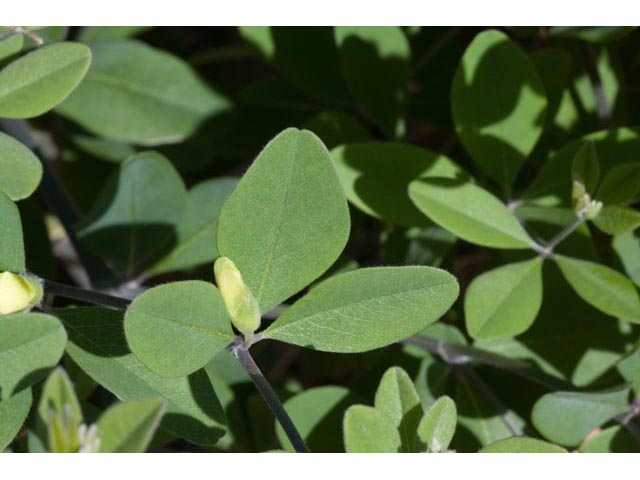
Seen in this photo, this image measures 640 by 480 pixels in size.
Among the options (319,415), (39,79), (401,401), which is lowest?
(319,415)

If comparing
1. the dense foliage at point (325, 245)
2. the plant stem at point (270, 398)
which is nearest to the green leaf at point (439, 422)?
the dense foliage at point (325, 245)

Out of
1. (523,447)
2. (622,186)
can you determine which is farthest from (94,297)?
(622,186)

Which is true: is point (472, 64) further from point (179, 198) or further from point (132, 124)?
point (132, 124)

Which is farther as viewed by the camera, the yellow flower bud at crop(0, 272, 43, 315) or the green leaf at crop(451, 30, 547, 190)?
the green leaf at crop(451, 30, 547, 190)

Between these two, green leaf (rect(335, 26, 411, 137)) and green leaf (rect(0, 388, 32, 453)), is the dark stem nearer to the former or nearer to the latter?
green leaf (rect(0, 388, 32, 453))

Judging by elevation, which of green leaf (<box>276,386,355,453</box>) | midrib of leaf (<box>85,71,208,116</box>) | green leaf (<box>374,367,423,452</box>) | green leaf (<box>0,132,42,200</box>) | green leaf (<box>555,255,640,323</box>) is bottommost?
green leaf (<box>276,386,355,453</box>)

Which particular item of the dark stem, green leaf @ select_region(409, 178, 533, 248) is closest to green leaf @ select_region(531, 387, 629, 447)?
green leaf @ select_region(409, 178, 533, 248)

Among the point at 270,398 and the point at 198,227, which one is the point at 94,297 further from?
the point at 198,227

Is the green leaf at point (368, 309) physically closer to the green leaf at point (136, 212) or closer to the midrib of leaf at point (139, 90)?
the green leaf at point (136, 212)

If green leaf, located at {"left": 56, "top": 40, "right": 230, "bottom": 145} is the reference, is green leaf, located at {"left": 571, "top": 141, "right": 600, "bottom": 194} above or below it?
above
